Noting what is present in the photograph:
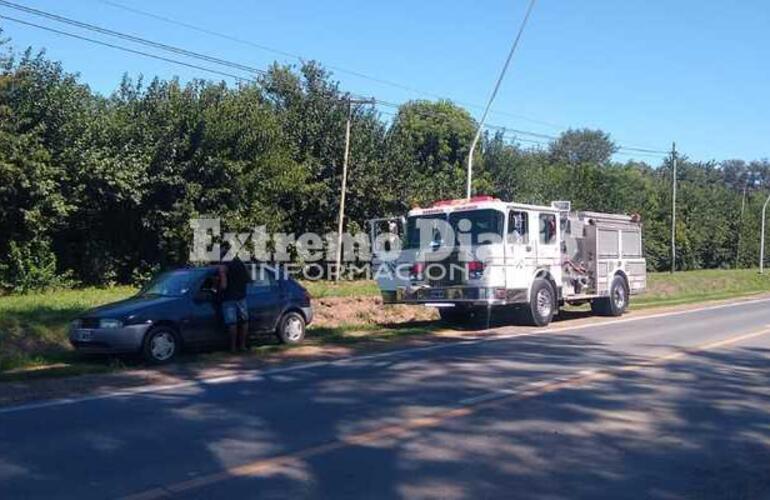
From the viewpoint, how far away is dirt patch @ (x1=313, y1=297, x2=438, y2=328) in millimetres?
20562

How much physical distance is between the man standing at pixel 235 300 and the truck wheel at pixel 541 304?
24.1ft

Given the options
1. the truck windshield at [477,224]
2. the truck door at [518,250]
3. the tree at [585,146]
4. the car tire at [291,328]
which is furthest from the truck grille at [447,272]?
the tree at [585,146]


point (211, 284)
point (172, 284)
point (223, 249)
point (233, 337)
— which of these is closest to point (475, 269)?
point (233, 337)

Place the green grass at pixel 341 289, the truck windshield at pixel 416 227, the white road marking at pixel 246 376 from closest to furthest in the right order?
1. the white road marking at pixel 246 376
2. the truck windshield at pixel 416 227
3. the green grass at pixel 341 289

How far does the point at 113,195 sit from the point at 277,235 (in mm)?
6149

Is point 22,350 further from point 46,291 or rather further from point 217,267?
point 46,291

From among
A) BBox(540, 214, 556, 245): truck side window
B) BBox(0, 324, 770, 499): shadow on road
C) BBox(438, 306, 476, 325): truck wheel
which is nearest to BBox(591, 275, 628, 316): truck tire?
BBox(540, 214, 556, 245): truck side window

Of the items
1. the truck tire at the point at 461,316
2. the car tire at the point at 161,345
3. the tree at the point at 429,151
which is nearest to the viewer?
the car tire at the point at 161,345

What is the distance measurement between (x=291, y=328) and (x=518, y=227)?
18.8ft

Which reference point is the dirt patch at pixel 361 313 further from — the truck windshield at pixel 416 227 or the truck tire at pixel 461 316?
the truck windshield at pixel 416 227

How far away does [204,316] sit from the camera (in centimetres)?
1364

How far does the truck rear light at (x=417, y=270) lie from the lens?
18188 millimetres

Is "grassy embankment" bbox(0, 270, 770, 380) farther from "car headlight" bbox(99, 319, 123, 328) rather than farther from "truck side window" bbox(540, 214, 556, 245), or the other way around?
"truck side window" bbox(540, 214, 556, 245)

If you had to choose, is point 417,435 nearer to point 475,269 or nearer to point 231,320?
point 231,320
